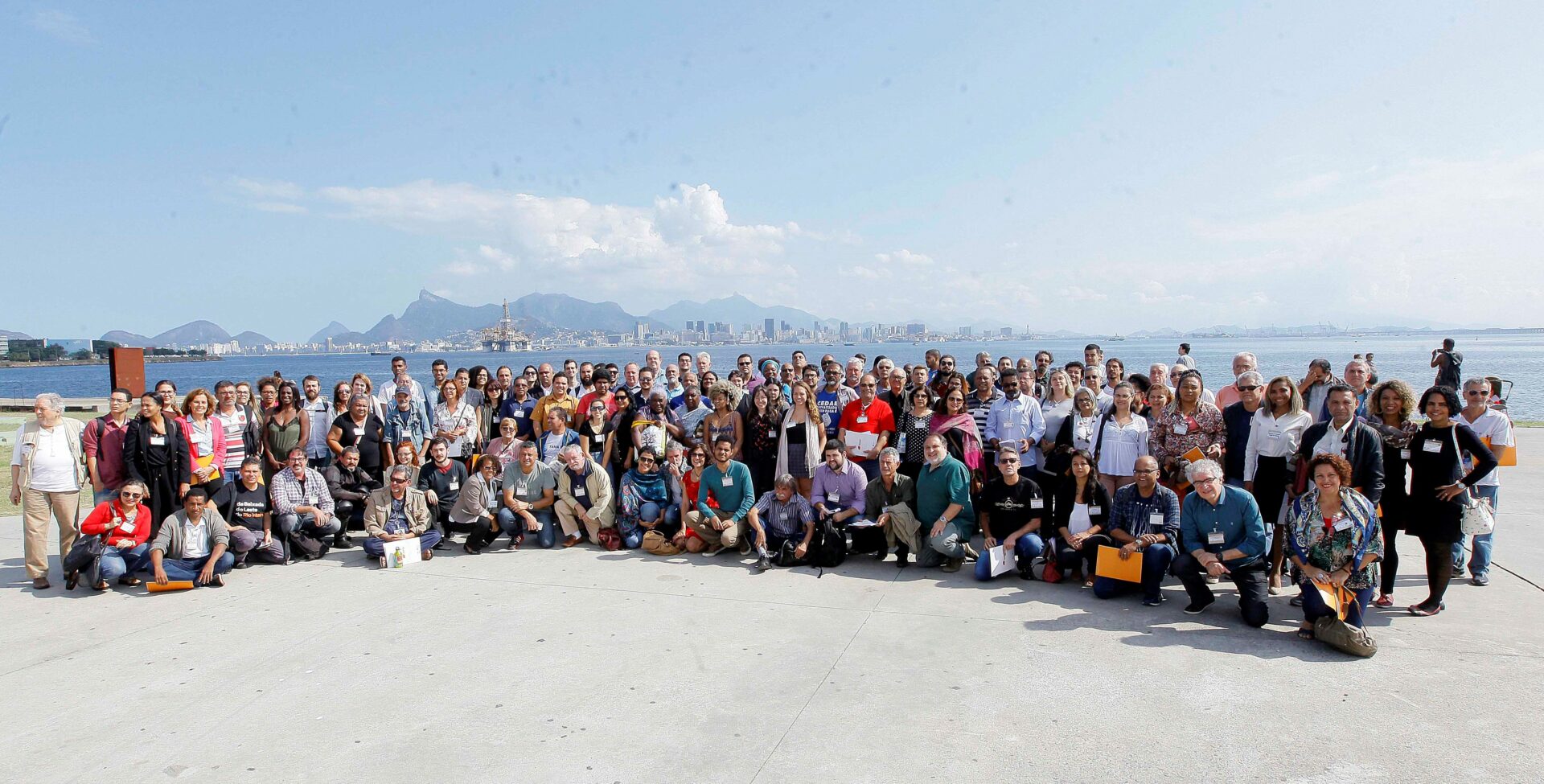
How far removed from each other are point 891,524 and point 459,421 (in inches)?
196

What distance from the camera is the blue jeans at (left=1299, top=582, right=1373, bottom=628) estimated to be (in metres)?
4.85

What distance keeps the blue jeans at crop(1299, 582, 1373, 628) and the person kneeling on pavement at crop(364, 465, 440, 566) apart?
7018mm

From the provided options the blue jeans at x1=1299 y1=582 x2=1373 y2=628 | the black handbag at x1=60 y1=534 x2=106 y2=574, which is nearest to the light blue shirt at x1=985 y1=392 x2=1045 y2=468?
the blue jeans at x1=1299 y1=582 x2=1373 y2=628

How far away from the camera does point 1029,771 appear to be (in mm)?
Result: 3445

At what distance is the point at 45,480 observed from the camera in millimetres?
6617

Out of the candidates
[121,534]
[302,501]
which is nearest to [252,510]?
[302,501]

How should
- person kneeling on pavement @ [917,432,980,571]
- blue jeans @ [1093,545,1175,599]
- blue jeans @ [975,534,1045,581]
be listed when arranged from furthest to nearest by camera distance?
person kneeling on pavement @ [917,432,980,571]
blue jeans @ [975,534,1045,581]
blue jeans @ [1093,545,1175,599]

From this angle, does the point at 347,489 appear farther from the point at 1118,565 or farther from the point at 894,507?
the point at 1118,565

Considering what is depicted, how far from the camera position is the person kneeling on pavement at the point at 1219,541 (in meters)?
5.30

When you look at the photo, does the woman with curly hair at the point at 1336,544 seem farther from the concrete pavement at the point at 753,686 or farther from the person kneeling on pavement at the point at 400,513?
the person kneeling on pavement at the point at 400,513

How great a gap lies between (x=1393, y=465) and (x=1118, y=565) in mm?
2118

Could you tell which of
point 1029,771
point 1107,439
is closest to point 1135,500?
point 1107,439

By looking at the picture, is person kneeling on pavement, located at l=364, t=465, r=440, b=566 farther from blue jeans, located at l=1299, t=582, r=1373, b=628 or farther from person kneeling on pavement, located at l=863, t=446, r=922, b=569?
blue jeans, located at l=1299, t=582, r=1373, b=628

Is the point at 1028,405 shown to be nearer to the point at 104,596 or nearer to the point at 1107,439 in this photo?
the point at 1107,439
